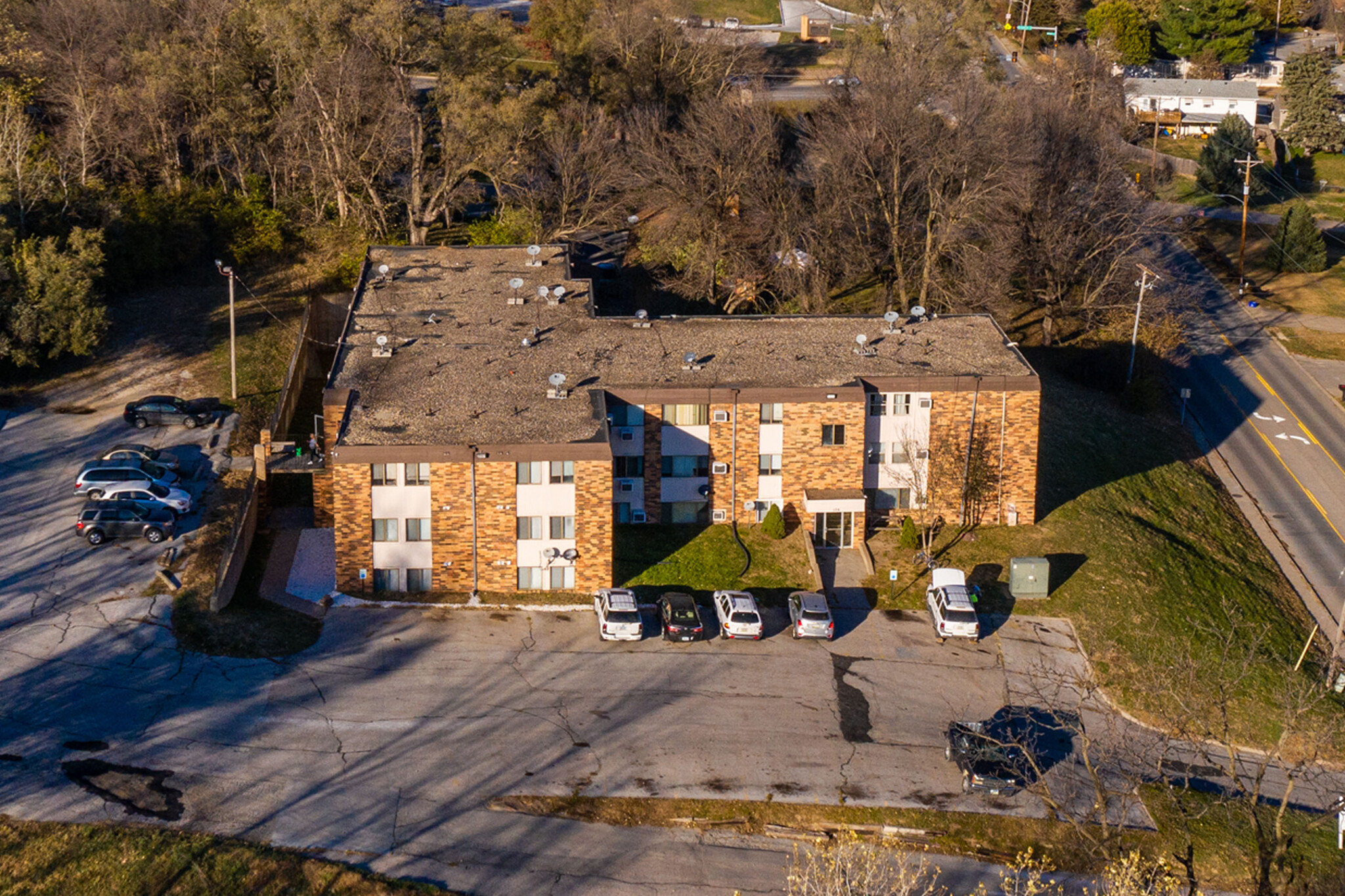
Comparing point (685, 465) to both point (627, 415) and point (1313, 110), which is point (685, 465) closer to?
point (627, 415)

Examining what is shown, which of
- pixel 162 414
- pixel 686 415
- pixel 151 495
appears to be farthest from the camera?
pixel 162 414

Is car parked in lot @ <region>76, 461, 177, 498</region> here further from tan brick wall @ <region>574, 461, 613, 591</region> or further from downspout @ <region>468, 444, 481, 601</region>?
tan brick wall @ <region>574, 461, 613, 591</region>

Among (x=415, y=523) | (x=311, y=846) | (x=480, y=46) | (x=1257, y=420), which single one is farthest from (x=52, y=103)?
(x=1257, y=420)

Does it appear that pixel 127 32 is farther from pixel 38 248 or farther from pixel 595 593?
pixel 595 593

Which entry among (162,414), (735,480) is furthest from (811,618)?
(162,414)

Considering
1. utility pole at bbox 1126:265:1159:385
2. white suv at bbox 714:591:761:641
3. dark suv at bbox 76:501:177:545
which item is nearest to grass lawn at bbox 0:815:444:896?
dark suv at bbox 76:501:177:545

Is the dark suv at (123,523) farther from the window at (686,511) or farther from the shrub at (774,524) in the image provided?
the shrub at (774,524)

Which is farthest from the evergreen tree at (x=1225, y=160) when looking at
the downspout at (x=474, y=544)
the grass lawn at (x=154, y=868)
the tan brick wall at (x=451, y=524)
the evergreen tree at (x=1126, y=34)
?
the grass lawn at (x=154, y=868)

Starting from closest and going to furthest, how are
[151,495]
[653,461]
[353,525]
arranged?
[353,525] < [151,495] < [653,461]
